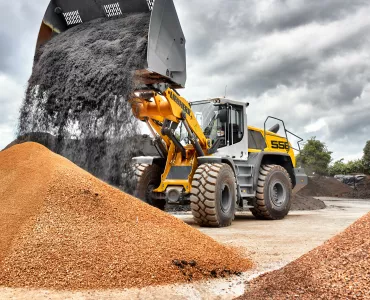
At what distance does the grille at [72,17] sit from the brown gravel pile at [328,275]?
243 inches

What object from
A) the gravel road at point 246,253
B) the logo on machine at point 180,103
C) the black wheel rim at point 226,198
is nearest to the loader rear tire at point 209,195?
the black wheel rim at point 226,198

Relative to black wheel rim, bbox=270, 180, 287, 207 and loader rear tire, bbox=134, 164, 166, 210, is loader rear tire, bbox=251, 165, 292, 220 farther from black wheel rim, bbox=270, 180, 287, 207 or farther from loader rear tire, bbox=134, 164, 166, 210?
loader rear tire, bbox=134, 164, 166, 210

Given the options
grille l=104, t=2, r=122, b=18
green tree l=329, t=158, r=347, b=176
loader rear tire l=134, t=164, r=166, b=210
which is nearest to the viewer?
grille l=104, t=2, r=122, b=18

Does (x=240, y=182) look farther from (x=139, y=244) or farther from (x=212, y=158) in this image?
(x=139, y=244)

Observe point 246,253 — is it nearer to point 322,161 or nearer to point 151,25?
point 151,25

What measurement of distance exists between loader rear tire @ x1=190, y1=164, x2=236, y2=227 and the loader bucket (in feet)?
5.00

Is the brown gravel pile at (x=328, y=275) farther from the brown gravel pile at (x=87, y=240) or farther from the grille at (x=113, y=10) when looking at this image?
the grille at (x=113, y=10)

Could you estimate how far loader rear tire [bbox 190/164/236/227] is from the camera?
693 centimetres

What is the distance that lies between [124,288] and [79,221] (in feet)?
3.08

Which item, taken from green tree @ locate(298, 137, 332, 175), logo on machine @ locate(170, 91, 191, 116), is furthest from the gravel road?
green tree @ locate(298, 137, 332, 175)

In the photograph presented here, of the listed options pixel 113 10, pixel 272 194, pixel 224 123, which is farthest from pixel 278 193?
pixel 113 10

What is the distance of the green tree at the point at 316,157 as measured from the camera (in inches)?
1101

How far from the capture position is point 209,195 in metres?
6.91

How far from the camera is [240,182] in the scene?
828 cm
